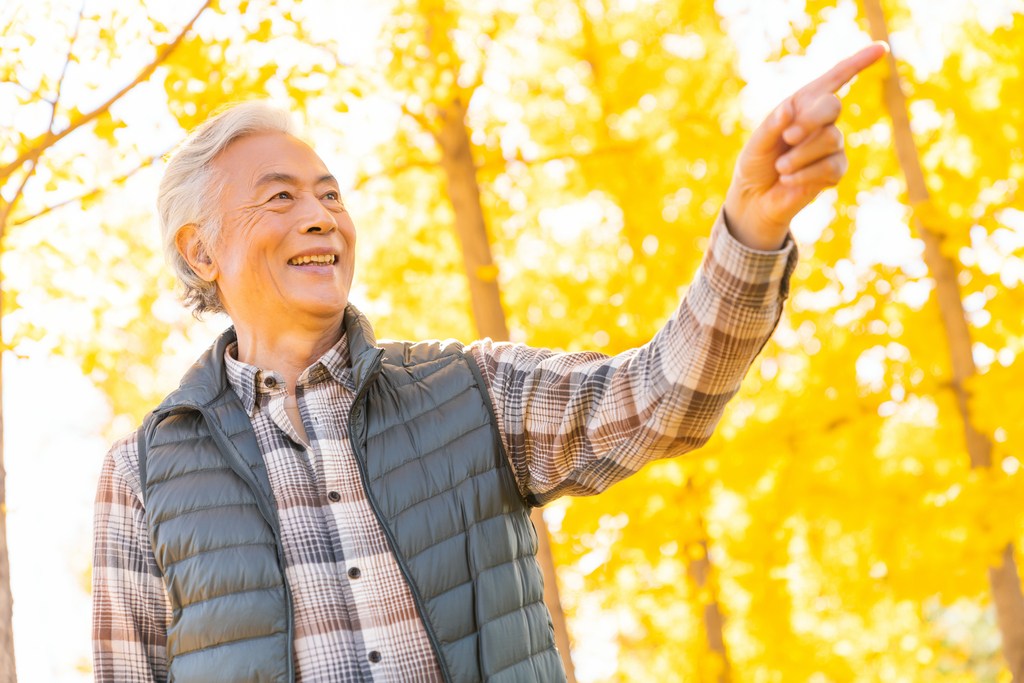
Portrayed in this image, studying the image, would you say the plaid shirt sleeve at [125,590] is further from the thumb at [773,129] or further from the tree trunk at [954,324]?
the tree trunk at [954,324]

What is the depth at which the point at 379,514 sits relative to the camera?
1.58 meters

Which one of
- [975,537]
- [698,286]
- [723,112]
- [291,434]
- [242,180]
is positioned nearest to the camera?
[698,286]

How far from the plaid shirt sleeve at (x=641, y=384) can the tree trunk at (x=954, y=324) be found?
2932 millimetres

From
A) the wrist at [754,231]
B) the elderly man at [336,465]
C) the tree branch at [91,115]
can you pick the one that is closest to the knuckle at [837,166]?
the wrist at [754,231]

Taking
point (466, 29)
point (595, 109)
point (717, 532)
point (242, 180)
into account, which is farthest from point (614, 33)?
point (242, 180)

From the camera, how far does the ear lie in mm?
2020

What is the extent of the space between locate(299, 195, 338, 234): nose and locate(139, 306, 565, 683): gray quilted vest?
0.91 ft

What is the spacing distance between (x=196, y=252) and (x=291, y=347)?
405 mm

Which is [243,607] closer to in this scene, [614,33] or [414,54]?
[414,54]

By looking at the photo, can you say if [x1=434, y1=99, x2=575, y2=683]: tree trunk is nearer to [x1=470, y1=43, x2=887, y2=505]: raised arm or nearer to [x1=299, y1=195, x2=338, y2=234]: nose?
[x1=299, y1=195, x2=338, y2=234]: nose

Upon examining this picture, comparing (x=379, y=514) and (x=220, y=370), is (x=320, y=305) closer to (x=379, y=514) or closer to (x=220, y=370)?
(x=220, y=370)

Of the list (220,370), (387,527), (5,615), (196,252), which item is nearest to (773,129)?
(387,527)

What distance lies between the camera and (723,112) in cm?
504

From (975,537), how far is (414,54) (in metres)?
3.17
